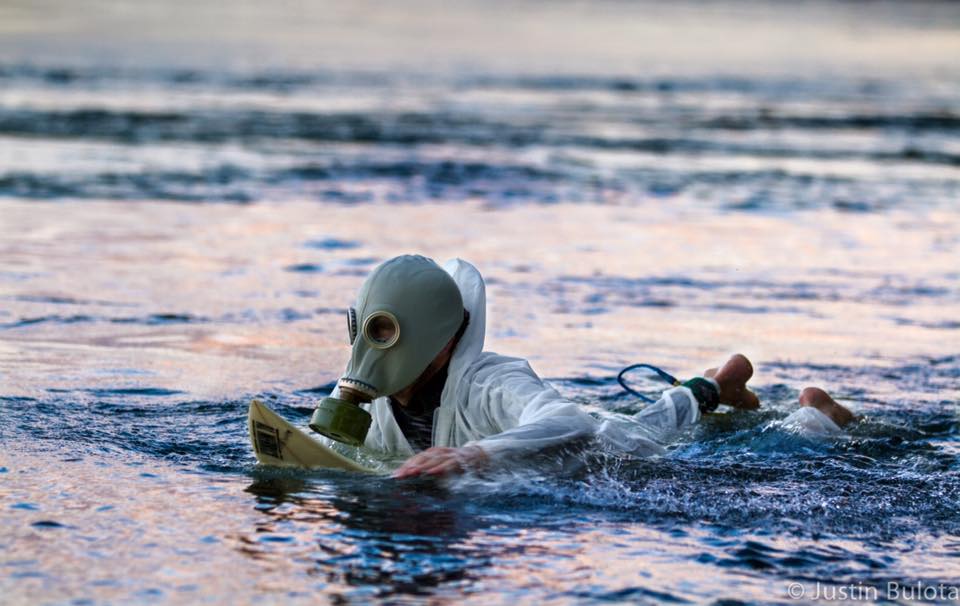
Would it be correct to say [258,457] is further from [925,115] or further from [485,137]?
[925,115]

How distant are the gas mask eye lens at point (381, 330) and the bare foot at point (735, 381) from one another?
107 inches

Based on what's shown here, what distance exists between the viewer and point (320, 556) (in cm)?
544

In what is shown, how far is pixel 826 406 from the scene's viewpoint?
816cm

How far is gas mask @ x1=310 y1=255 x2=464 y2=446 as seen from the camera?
20.2 feet

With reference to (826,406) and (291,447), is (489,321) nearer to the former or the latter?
(826,406)

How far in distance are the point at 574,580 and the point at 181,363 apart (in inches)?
190

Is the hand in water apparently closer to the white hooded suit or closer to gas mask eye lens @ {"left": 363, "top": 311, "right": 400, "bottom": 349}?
the white hooded suit

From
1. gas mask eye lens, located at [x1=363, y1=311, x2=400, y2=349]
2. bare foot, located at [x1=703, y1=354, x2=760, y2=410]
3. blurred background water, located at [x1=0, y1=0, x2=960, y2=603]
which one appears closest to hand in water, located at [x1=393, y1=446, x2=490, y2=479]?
blurred background water, located at [x1=0, y1=0, x2=960, y2=603]

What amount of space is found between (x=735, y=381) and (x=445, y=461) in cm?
297

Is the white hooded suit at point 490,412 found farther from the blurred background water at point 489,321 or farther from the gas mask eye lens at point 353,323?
the gas mask eye lens at point 353,323

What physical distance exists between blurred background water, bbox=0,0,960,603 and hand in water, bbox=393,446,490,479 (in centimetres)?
24

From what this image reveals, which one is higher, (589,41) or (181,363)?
(589,41)

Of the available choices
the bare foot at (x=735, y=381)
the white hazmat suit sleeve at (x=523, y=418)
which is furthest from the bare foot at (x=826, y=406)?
the white hazmat suit sleeve at (x=523, y=418)

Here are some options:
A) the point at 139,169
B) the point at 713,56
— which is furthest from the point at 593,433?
the point at 713,56
